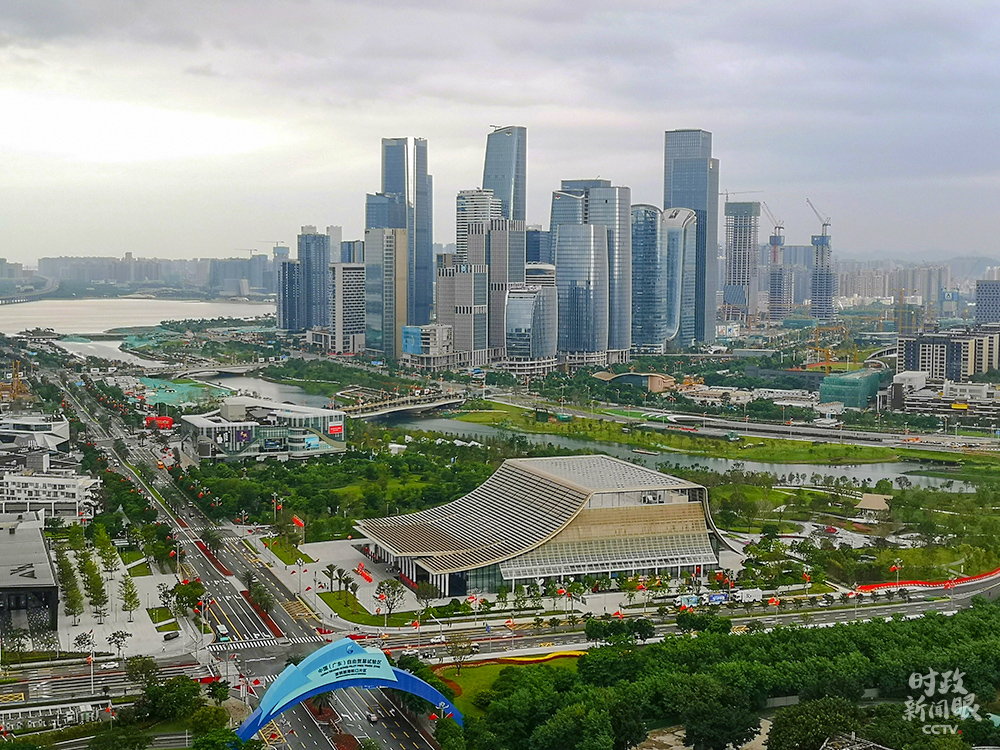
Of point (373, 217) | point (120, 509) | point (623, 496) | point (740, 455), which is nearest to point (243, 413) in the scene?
point (120, 509)

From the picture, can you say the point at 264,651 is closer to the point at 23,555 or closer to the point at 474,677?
the point at 474,677

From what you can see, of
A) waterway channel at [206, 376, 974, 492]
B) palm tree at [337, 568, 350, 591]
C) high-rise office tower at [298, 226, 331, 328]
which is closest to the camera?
palm tree at [337, 568, 350, 591]

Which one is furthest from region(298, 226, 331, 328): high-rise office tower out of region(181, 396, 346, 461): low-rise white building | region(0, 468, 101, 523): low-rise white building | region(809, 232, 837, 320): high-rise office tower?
region(0, 468, 101, 523): low-rise white building

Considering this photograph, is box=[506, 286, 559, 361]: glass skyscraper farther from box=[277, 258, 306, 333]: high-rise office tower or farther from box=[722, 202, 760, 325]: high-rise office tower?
box=[722, 202, 760, 325]: high-rise office tower

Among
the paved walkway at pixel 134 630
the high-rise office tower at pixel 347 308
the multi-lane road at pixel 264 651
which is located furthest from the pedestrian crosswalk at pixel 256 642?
the high-rise office tower at pixel 347 308

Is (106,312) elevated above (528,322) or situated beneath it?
situated beneath

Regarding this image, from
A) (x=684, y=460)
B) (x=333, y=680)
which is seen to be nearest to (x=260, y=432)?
(x=684, y=460)
